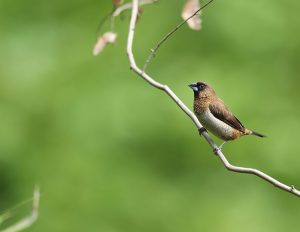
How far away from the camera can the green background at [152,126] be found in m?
8.73

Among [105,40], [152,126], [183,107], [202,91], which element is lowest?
[183,107]

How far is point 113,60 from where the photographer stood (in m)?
9.48

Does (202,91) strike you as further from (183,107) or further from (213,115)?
(183,107)

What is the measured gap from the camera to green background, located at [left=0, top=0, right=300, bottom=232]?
873cm

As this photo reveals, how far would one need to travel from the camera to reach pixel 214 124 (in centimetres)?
549

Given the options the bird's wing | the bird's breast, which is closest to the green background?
the bird's wing

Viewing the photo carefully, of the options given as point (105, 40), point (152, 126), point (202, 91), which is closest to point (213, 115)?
point (202, 91)

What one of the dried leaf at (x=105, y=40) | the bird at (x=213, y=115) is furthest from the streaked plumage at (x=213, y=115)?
the dried leaf at (x=105, y=40)

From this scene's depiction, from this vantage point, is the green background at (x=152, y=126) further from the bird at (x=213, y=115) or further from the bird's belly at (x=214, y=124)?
the bird's belly at (x=214, y=124)

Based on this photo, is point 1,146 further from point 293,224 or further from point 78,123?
point 293,224

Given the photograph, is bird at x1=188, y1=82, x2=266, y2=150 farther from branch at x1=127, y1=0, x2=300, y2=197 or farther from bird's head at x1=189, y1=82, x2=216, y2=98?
branch at x1=127, y1=0, x2=300, y2=197

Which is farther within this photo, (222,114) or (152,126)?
(152,126)

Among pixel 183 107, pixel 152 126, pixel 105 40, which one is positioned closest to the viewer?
pixel 183 107

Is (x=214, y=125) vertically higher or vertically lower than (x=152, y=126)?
lower
